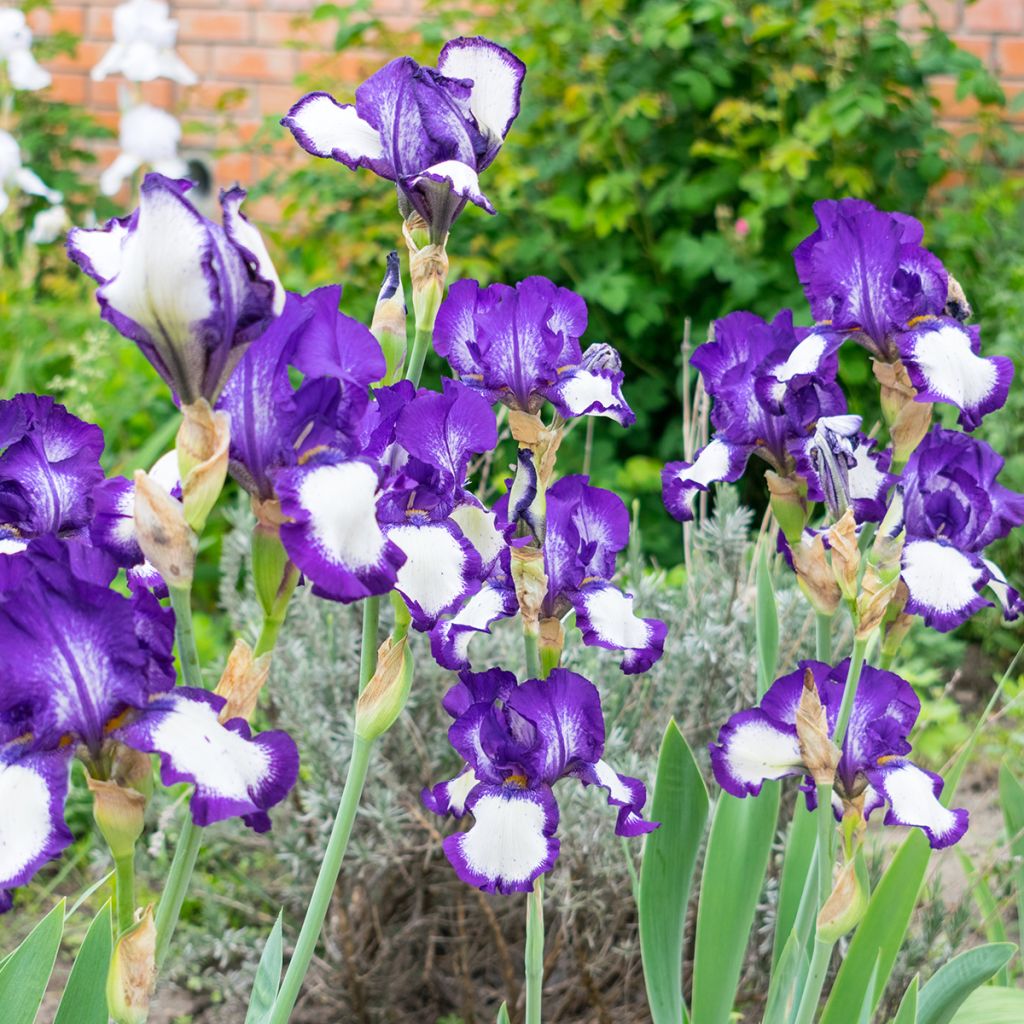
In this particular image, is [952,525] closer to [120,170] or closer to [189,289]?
[189,289]

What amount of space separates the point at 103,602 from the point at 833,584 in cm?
61

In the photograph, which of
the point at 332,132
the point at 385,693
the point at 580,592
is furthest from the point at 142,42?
the point at 385,693

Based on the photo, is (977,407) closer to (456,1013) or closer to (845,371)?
(456,1013)

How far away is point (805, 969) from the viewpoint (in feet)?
3.71

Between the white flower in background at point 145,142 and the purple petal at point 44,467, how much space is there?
2733mm

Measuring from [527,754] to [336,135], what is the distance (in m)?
0.46

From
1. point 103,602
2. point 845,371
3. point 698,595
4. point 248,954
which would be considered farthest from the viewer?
point 845,371

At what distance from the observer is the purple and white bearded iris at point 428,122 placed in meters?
0.88

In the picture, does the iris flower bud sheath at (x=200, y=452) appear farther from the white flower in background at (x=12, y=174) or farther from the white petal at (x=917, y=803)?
the white flower in background at (x=12, y=174)

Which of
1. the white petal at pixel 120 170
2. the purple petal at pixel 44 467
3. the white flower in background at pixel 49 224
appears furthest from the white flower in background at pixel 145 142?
the purple petal at pixel 44 467

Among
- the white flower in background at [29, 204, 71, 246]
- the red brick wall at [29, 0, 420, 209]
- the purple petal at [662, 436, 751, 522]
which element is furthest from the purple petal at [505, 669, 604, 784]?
the red brick wall at [29, 0, 420, 209]

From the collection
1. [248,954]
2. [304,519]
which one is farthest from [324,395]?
[248,954]

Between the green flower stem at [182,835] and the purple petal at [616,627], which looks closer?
the green flower stem at [182,835]

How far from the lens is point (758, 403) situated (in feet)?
3.47
